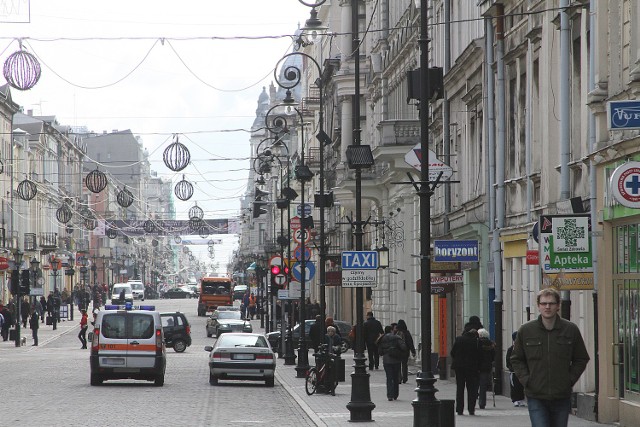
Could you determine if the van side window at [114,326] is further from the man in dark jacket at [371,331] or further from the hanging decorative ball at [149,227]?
the hanging decorative ball at [149,227]

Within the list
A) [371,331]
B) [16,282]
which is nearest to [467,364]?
[371,331]

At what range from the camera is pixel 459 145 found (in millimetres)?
A: 35812

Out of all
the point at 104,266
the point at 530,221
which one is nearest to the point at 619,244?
the point at 530,221

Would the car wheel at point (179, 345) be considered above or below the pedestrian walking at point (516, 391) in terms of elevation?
below

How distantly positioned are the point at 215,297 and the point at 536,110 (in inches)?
3095

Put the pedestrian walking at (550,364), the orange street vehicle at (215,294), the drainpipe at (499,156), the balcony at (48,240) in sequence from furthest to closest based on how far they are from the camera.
A: the orange street vehicle at (215,294) < the balcony at (48,240) < the drainpipe at (499,156) < the pedestrian walking at (550,364)

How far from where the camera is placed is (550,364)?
38.6ft

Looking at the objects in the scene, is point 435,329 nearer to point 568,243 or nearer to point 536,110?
point 536,110

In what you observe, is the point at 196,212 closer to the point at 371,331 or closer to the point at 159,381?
the point at 371,331

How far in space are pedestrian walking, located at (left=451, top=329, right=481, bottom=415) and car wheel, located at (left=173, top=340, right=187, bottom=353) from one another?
3412 centimetres

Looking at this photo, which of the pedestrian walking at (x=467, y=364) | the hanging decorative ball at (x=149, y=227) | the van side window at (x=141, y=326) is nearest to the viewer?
the pedestrian walking at (x=467, y=364)

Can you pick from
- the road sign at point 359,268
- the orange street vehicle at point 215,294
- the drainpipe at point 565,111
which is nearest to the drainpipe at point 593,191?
the drainpipe at point 565,111

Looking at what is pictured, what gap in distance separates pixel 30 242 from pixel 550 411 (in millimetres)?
87472

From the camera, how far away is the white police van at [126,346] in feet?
107
